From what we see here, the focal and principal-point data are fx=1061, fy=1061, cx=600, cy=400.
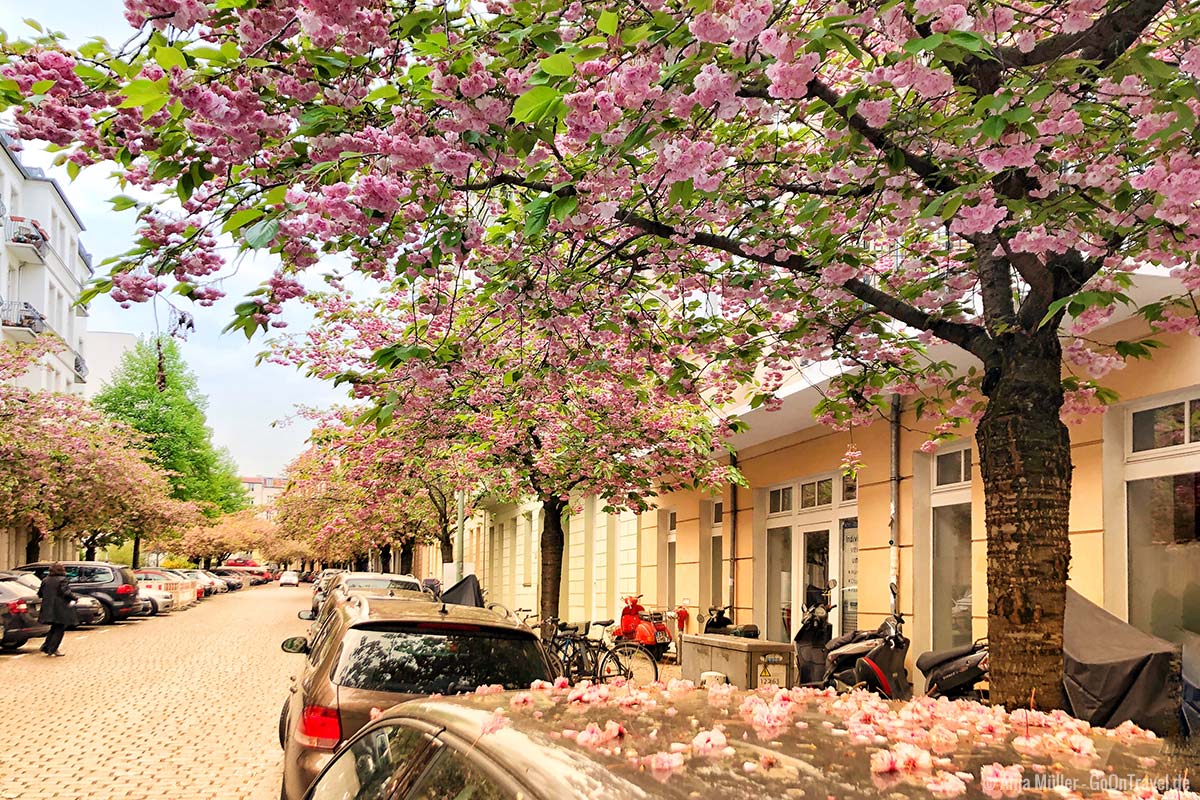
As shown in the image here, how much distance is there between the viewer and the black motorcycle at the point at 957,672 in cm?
823

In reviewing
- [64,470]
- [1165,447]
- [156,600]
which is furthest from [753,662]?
[156,600]

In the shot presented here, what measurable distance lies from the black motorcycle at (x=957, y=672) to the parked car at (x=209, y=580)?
50.0m

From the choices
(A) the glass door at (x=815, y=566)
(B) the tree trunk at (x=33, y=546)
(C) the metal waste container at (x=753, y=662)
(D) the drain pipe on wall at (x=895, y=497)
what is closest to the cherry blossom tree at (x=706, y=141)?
(C) the metal waste container at (x=753, y=662)

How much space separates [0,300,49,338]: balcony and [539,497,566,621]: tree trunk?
32.0 m

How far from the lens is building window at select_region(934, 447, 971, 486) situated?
11797 mm

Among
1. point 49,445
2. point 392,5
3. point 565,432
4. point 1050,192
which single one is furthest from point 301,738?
point 49,445

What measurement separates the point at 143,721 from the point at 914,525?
362 inches

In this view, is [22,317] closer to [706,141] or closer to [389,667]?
[389,667]

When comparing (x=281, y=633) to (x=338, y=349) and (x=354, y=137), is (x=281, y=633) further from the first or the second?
(x=354, y=137)

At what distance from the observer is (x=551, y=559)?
1741 centimetres

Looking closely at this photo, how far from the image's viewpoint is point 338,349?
662 inches

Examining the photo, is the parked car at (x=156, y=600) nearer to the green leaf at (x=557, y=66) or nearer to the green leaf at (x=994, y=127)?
the green leaf at (x=557, y=66)

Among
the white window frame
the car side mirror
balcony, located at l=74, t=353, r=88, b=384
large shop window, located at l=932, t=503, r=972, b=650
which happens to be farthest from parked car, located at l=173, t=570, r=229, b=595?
the white window frame

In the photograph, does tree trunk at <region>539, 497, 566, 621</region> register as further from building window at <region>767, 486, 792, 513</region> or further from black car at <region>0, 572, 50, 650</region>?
black car at <region>0, 572, 50, 650</region>
